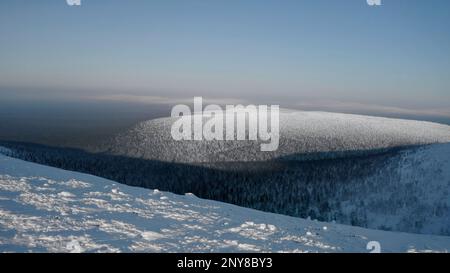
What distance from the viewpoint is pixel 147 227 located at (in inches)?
440

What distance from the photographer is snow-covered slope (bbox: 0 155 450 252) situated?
9594 mm

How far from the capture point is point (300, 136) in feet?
653

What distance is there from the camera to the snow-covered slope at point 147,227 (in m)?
9.59

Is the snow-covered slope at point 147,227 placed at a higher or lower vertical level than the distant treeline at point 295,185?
higher

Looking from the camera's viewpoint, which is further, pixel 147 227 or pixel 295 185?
pixel 295 185

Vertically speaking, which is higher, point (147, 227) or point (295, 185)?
point (147, 227)

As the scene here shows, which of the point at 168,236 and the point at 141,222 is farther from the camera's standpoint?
the point at 141,222

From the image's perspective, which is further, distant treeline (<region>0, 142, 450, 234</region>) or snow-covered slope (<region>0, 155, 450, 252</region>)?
distant treeline (<region>0, 142, 450, 234</region>)

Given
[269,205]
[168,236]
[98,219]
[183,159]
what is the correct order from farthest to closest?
[183,159] → [269,205] → [98,219] → [168,236]

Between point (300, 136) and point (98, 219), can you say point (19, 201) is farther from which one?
point (300, 136)

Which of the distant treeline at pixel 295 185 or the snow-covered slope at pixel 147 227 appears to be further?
the distant treeline at pixel 295 185
